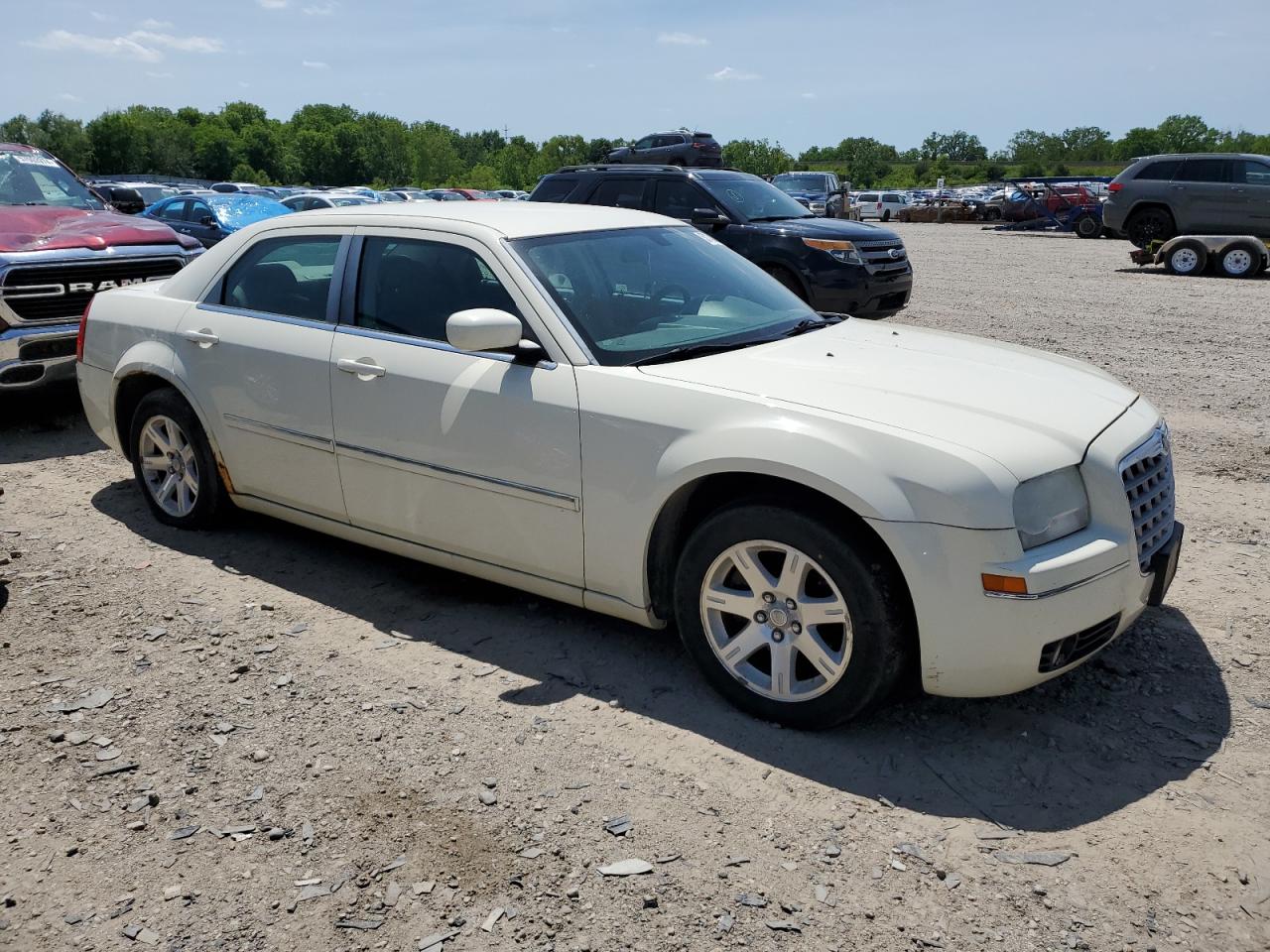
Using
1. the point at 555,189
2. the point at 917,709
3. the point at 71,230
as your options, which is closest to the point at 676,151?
the point at 555,189

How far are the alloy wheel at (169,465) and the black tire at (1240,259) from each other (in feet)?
58.8

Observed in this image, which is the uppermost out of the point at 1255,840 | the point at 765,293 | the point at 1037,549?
the point at 765,293

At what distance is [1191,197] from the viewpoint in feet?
68.3

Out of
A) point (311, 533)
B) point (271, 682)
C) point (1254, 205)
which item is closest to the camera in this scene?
point (271, 682)

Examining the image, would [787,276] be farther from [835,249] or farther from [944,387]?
[944,387]

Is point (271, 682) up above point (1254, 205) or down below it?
below

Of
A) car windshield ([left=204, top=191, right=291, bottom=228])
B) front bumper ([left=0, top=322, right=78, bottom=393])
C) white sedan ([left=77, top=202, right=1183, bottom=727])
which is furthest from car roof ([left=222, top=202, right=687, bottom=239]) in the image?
car windshield ([left=204, top=191, right=291, bottom=228])

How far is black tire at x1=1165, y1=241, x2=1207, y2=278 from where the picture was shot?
59.7ft

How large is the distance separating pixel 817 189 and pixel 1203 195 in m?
11.8

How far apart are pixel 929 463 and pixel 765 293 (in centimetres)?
182

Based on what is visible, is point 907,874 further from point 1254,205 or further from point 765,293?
point 1254,205

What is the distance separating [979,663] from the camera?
3193mm

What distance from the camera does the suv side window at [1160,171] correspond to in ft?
69.3

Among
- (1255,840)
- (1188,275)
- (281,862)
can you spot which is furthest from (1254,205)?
(281,862)
